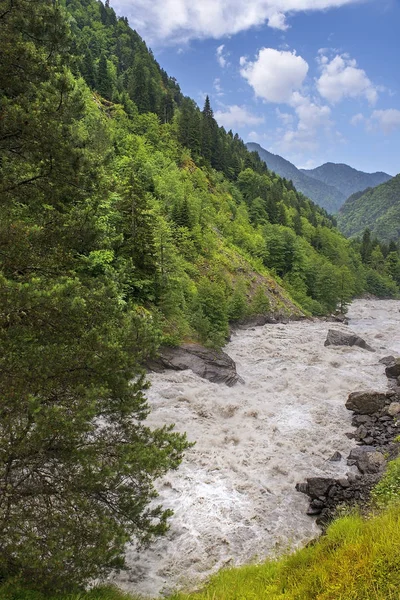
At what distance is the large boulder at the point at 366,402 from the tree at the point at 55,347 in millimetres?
15374

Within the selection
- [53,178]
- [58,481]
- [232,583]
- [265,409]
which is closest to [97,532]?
[58,481]

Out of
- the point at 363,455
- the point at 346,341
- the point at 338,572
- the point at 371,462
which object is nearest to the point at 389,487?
the point at 371,462

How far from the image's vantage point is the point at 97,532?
604cm

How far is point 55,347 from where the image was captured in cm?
603

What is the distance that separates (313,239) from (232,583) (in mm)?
98740

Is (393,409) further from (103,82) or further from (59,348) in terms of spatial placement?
(103,82)

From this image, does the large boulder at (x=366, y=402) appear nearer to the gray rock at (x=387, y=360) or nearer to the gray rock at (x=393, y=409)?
the gray rock at (x=393, y=409)

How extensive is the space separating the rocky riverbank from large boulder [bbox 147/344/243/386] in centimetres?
762

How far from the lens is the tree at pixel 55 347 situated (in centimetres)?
562

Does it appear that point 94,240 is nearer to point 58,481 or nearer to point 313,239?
point 58,481

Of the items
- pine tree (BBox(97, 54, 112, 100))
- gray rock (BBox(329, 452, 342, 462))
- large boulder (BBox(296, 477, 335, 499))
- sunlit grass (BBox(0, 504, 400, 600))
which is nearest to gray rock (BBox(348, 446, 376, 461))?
gray rock (BBox(329, 452, 342, 462))

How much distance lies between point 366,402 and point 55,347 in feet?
60.1

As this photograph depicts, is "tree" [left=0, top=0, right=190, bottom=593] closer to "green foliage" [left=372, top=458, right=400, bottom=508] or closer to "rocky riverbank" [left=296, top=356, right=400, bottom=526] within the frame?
"green foliage" [left=372, top=458, right=400, bottom=508]

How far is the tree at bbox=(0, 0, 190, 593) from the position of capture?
5.62 m
